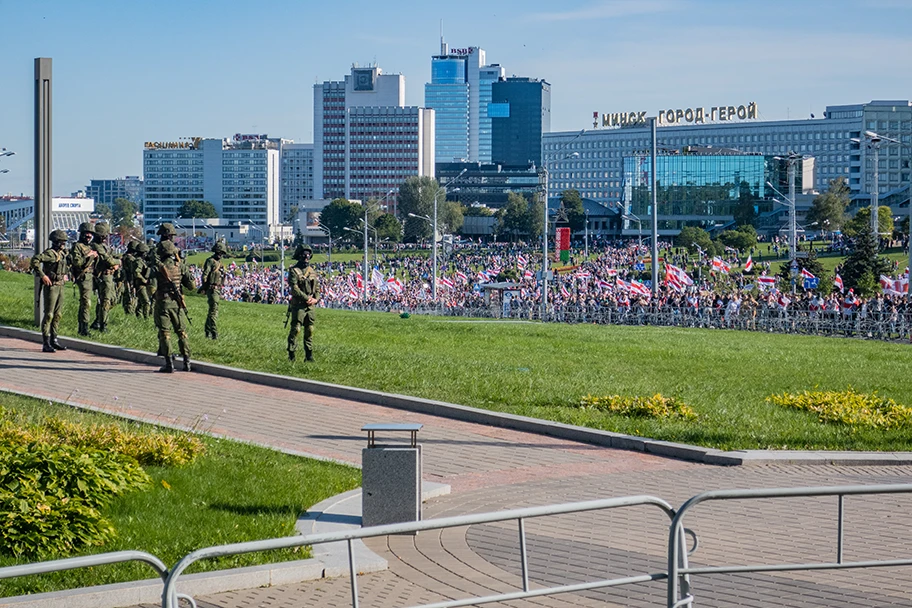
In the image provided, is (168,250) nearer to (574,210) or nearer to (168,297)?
(168,297)

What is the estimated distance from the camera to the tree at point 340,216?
160m

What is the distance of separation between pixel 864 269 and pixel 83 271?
136 ft

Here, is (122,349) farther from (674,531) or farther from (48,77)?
(674,531)

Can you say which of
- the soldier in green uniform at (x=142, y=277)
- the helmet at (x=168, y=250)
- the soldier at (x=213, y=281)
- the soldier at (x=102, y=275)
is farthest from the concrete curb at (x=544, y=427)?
the soldier in green uniform at (x=142, y=277)

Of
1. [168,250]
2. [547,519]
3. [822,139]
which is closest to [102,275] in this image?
[168,250]

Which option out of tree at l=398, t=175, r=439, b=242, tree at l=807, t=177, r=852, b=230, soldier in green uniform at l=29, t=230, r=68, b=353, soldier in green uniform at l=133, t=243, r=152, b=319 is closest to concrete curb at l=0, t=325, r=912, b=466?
soldier in green uniform at l=29, t=230, r=68, b=353

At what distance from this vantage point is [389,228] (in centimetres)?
14938

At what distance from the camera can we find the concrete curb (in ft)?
40.5

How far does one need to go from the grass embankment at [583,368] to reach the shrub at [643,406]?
0.20 metres

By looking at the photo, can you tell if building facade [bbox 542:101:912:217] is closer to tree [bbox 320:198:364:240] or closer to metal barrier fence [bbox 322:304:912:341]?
tree [bbox 320:198:364:240]

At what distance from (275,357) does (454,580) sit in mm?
11660

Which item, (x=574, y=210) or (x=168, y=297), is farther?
(x=574, y=210)

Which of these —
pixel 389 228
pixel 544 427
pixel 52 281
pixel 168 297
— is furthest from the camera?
pixel 389 228

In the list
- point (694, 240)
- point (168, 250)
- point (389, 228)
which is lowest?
A: point (168, 250)
